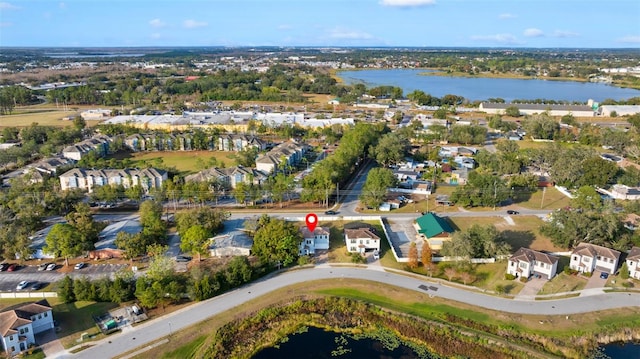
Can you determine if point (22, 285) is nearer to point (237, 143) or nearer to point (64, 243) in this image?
point (64, 243)

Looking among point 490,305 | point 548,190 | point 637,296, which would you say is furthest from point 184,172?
point 637,296

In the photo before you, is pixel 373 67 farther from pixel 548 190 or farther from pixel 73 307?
pixel 73 307

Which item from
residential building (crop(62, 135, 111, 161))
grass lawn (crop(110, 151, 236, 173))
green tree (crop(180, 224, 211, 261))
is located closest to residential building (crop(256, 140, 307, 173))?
grass lawn (crop(110, 151, 236, 173))

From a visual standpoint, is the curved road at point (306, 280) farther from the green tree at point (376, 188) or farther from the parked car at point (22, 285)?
the green tree at point (376, 188)

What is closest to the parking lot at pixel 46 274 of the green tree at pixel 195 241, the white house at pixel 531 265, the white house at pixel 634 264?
the green tree at pixel 195 241

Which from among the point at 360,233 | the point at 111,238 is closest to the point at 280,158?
the point at 360,233

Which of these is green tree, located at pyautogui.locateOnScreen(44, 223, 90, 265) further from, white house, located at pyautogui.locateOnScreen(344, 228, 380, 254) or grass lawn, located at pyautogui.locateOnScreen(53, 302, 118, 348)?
white house, located at pyautogui.locateOnScreen(344, 228, 380, 254)
